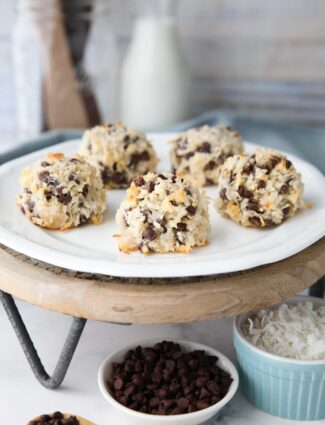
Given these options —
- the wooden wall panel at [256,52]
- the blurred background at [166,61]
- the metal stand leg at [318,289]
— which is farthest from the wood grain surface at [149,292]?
the wooden wall panel at [256,52]

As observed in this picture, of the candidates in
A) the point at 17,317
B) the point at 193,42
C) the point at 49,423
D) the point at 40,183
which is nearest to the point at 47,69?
the point at 193,42

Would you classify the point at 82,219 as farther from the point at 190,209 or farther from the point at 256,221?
the point at 256,221

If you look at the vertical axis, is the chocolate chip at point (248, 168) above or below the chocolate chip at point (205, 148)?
above

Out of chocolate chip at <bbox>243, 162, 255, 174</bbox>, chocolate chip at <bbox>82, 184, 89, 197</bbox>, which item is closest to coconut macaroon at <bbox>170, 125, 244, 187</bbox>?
chocolate chip at <bbox>243, 162, 255, 174</bbox>

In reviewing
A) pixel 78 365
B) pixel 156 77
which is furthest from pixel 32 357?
pixel 156 77

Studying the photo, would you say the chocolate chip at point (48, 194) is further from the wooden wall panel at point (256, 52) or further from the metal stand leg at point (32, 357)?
the wooden wall panel at point (256, 52)

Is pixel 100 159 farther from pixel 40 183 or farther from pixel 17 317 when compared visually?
pixel 17 317
